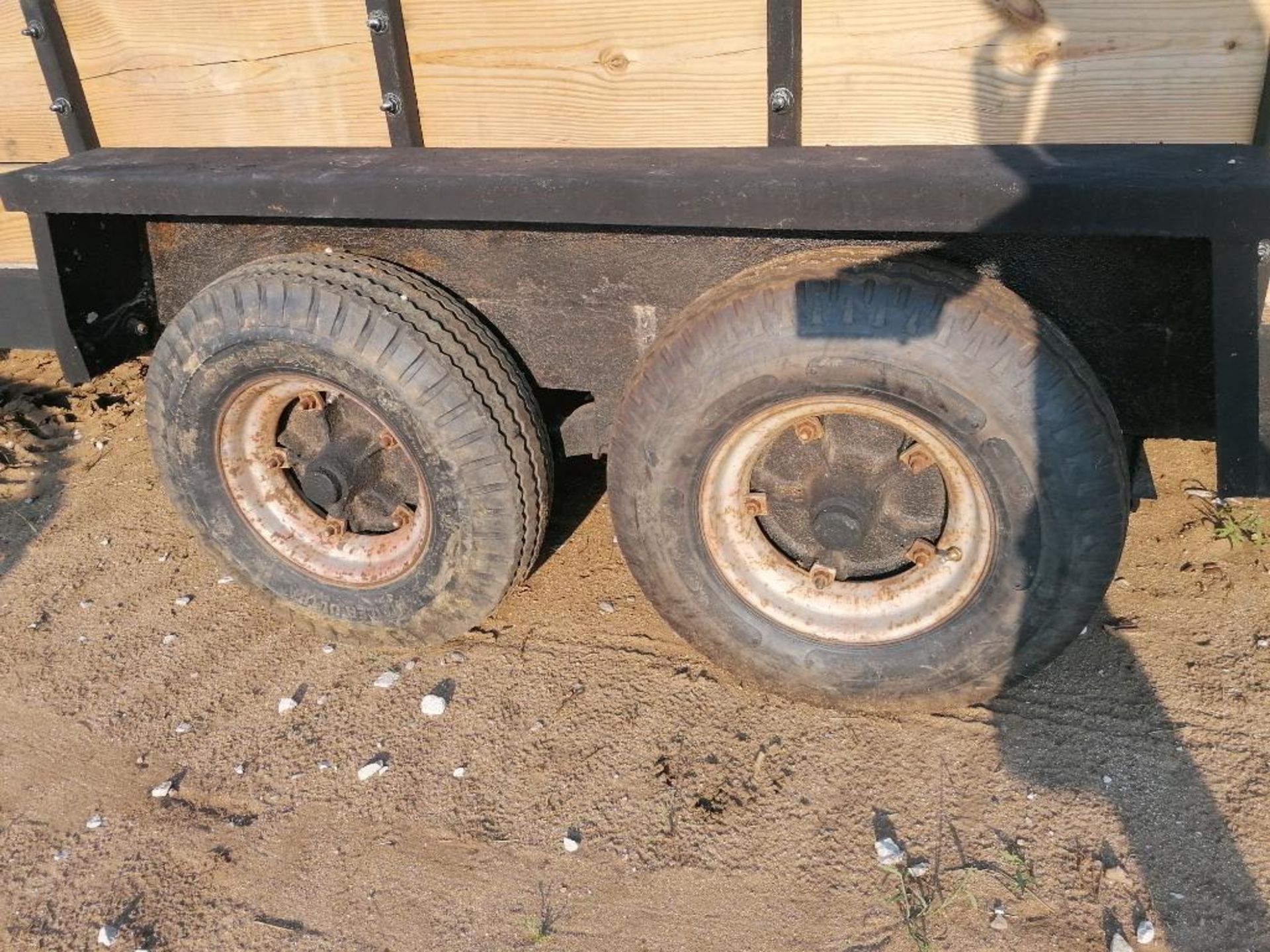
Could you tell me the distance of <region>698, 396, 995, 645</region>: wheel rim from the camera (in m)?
2.73

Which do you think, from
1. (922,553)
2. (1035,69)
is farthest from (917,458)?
(1035,69)

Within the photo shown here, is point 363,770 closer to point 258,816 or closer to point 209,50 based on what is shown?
point 258,816

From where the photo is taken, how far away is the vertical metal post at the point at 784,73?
94.4 inches

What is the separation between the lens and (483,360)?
9.48 feet

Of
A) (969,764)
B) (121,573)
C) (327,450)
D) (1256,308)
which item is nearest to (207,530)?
(327,450)

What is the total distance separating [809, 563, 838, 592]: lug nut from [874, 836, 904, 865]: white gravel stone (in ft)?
2.17

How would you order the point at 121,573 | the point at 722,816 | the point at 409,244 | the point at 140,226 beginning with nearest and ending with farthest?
the point at 722,816 → the point at 409,244 → the point at 140,226 → the point at 121,573

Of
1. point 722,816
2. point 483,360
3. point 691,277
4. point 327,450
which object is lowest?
point 722,816

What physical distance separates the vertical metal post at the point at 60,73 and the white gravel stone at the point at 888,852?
9.42 ft

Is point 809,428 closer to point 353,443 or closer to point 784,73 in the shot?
point 784,73

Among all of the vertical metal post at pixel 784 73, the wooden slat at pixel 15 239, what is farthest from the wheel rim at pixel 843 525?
the wooden slat at pixel 15 239

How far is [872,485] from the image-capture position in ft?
9.29

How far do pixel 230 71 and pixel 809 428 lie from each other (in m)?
1.79

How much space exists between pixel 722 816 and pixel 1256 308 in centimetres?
169
